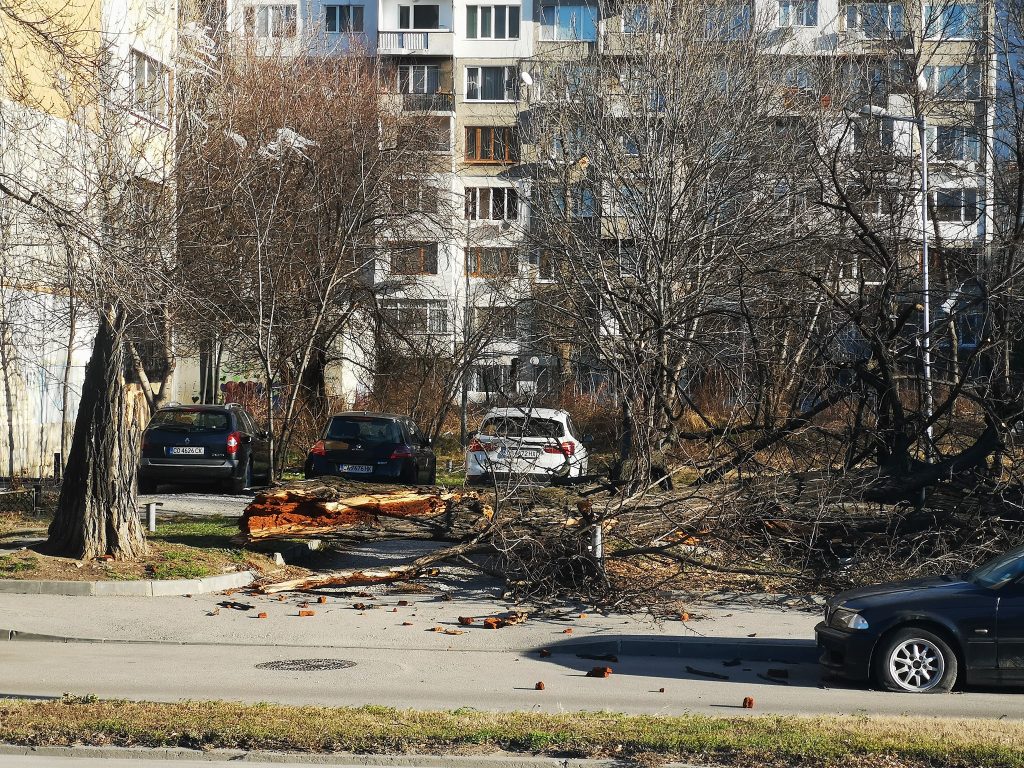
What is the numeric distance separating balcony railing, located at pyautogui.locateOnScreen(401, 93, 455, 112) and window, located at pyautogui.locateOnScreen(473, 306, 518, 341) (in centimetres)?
1069

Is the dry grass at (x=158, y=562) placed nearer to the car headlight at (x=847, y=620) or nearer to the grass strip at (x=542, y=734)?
the grass strip at (x=542, y=734)

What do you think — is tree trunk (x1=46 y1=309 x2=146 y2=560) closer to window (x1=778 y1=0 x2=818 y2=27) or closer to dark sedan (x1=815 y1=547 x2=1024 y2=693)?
dark sedan (x1=815 y1=547 x2=1024 y2=693)

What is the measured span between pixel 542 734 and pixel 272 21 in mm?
46050

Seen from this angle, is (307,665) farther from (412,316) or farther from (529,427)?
(412,316)

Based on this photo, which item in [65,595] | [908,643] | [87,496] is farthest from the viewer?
[87,496]

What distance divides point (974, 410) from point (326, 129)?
21636mm

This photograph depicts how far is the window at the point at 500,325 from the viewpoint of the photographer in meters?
33.8

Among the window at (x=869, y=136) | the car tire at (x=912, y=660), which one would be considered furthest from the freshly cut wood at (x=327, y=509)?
the window at (x=869, y=136)

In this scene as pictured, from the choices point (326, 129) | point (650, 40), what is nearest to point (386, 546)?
point (650, 40)

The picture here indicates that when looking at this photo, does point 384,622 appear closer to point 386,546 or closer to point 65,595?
point 65,595

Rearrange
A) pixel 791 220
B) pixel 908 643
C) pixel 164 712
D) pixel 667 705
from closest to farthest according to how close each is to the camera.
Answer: pixel 164 712 < pixel 667 705 < pixel 908 643 < pixel 791 220

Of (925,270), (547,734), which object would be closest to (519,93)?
(925,270)

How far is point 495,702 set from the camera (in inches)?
364

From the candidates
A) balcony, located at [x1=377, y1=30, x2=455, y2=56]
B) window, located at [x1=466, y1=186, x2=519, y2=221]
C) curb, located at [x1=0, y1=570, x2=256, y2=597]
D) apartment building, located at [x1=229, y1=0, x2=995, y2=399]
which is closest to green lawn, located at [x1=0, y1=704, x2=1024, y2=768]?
curb, located at [x1=0, y1=570, x2=256, y2=597]
